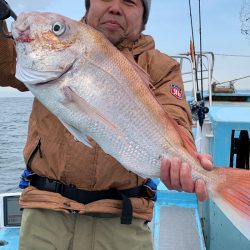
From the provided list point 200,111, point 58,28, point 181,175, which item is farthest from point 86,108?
point 200,111

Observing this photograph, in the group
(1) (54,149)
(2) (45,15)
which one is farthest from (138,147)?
(2) (45,15)

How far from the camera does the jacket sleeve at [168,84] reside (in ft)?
8.84

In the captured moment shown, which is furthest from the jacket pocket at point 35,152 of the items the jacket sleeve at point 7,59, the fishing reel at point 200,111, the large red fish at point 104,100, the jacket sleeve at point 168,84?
the fishing reel at point 200,111

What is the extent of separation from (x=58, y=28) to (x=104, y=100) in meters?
0.44

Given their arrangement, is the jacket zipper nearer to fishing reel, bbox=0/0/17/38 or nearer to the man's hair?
fishing reel, bbox=0/0/17/38

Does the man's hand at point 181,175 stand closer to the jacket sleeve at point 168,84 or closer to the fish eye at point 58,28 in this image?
the jacket sleeve at point 168,84

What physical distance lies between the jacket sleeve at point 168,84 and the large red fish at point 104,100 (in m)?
0.46

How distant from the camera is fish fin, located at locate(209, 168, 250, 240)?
2072 mm

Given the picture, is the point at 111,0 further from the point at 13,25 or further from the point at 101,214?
the point at 101,214

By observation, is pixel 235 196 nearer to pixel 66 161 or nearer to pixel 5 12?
pixel 66 161

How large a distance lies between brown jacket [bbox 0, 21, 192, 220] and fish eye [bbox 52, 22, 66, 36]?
1.54ft

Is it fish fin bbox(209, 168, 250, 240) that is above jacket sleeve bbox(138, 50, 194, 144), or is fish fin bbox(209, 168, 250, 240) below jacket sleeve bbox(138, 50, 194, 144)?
below

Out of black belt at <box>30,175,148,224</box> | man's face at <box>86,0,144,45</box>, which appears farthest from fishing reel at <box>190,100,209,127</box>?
black belt at <box>30,175,148,224</box>

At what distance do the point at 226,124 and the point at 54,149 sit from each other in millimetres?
2065
